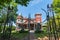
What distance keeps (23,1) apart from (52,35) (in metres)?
2.53

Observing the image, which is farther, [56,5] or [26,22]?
[56,5]

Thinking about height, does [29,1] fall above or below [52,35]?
above

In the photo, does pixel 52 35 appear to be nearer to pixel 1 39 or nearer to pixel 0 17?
pixel 1 39

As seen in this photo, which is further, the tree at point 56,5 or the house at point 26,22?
the tree at point 56,5

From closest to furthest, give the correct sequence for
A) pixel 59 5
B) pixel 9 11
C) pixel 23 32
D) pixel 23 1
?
pixel 9 11 < pixel 23 1 < pixel 59 5 < pixel 23 32

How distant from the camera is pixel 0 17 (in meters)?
20.8

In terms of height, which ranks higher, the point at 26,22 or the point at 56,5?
the point at 56,5

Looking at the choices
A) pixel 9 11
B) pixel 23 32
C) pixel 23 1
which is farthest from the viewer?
pixel 23 32

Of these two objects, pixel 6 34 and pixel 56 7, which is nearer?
pixel 6 34

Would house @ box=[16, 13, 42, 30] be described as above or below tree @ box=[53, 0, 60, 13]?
below

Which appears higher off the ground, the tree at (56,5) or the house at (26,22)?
the tree at (56,5)

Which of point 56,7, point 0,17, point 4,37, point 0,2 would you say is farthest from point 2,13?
point 4,37

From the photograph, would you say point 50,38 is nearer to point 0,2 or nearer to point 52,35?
point 52,35

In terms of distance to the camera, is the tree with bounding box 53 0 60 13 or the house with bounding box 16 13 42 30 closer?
the house with bounding box 16 13 42 30
